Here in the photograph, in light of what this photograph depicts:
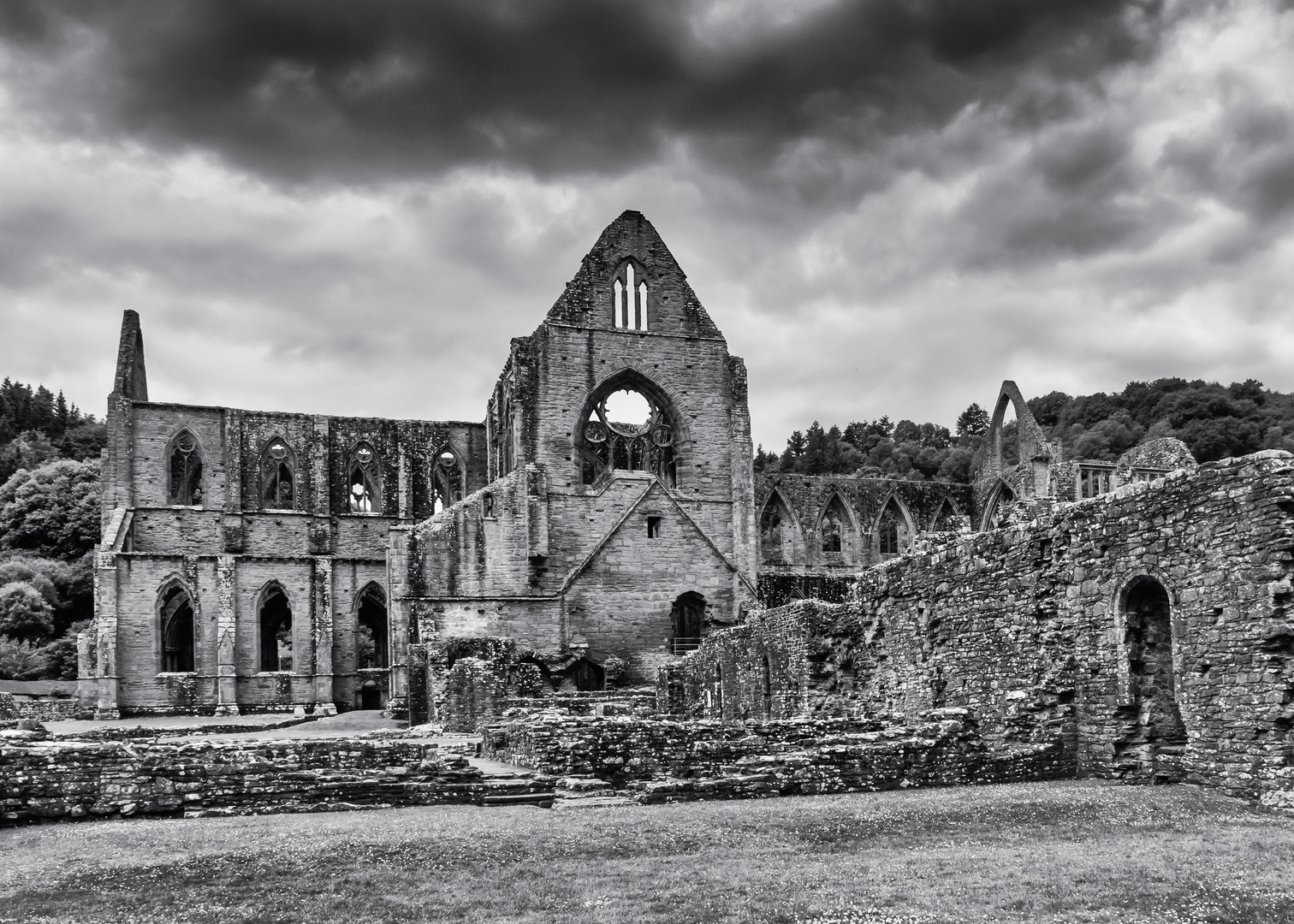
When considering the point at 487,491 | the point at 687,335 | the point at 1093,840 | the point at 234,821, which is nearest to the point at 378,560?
the point at 487,491

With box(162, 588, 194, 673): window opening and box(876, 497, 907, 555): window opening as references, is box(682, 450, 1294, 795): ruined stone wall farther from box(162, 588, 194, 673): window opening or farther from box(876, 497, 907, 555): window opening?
box(162, 588, 194, 673): window opening

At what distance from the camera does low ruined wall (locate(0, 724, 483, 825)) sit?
15102mm

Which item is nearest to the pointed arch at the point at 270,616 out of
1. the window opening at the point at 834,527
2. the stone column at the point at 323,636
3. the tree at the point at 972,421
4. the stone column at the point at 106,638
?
the stone column at the point at 323,636

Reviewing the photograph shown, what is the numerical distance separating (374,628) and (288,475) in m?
8.35

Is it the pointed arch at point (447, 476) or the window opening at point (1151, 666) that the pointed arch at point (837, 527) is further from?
the window opening at point (1151, 666)

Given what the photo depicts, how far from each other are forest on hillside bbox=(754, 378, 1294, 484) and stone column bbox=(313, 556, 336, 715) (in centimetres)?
3175

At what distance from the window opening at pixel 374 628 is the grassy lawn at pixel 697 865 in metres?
40.9

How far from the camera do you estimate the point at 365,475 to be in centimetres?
5869

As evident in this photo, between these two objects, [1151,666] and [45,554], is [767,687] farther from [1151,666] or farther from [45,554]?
[45,554]

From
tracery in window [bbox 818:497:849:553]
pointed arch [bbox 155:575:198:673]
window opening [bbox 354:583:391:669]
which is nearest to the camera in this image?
pointed arch [bbox 155:575:198:673]

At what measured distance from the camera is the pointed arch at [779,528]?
5612cm

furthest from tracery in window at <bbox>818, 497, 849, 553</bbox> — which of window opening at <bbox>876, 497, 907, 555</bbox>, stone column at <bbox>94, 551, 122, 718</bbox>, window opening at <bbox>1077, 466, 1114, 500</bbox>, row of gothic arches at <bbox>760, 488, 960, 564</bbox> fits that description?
stone column at <bbox>94, 551, 122, 718</bbox>

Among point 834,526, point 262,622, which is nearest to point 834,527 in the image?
point 834,526

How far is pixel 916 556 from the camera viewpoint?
2184 cm
